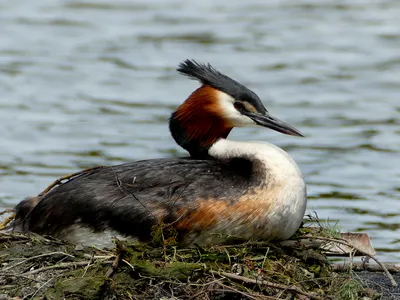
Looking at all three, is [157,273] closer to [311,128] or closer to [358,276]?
[358,276]

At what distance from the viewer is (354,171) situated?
12.8 m

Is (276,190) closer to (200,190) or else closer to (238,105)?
(200,190)

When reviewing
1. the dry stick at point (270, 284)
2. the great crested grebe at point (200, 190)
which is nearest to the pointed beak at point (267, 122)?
the great crested grebe at point (200, 190)

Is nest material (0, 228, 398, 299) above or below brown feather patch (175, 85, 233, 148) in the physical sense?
below

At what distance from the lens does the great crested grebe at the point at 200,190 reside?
7848 millimetres

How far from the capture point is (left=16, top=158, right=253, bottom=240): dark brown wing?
7879 millimetres

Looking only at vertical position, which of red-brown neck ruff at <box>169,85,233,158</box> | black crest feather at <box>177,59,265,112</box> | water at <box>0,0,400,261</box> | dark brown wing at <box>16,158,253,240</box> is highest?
black crest feather at <box>177,59,265,112</box>

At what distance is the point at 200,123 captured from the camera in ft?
27.8

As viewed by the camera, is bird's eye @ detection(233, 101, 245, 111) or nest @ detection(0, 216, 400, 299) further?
bird's eye @ detection(233, 101, 245, 111)

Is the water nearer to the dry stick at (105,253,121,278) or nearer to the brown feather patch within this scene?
the brown feather patch

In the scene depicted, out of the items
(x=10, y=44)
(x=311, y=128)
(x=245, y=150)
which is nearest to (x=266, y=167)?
(x=245, y=150)

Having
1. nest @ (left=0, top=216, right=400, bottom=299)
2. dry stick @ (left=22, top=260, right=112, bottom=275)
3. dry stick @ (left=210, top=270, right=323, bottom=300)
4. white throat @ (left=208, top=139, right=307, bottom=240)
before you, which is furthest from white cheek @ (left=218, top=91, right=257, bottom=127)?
dry stick @ (left=22, top=260, right=112, bottom=275)

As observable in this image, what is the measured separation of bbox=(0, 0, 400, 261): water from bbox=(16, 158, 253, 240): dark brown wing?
2.77 metres

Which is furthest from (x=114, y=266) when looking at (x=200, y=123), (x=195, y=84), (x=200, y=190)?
(x=195, y=84)
